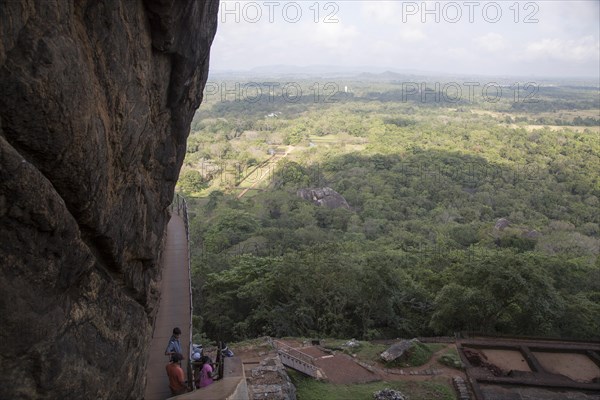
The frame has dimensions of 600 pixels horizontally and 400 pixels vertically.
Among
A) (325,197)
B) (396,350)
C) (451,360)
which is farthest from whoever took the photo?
(325,197)

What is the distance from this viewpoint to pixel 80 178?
5031 mm

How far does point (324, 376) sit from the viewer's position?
14977 millimetres

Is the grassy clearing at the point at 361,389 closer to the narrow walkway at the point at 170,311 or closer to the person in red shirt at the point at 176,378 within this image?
the narrow walkway at the point at 170,311

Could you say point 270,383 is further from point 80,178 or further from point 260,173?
point 260,173

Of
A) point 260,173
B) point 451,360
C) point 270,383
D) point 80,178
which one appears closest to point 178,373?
point 80,178

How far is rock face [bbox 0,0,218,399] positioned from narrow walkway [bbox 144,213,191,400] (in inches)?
44.7

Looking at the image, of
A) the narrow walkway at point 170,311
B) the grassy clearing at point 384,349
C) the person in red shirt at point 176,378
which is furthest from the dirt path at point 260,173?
the person in red shirt at point 176,378

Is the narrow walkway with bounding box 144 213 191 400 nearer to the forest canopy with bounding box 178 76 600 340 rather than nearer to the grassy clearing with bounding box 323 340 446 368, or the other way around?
the grassy clearing with bounding box 323 340 446 368

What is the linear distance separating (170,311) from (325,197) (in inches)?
1655

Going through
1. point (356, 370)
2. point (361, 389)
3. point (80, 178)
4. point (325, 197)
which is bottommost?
point (356, 370)

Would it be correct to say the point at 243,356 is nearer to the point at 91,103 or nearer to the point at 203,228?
the point at 91,103

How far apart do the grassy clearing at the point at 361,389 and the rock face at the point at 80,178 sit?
24.2 ft

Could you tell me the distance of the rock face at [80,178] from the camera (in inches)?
164

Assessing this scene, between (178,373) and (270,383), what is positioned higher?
(178,373)
